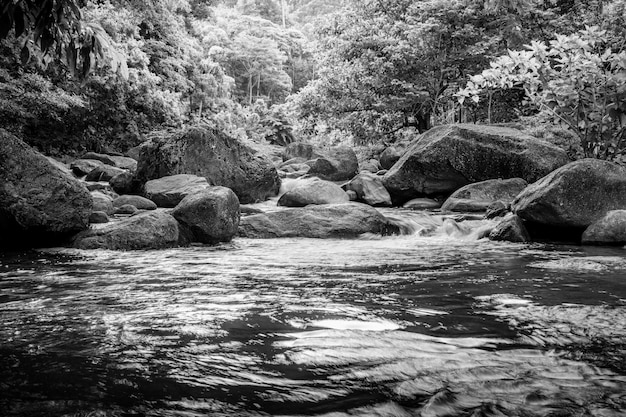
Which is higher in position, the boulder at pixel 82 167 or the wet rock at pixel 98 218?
the boulder at pixel 82 167

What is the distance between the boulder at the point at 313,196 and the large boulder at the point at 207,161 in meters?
1.13

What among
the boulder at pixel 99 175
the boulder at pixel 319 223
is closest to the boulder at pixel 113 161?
the boulder at pixel 99 175

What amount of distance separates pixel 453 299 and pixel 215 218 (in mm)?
3548

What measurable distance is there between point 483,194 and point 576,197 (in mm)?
3097

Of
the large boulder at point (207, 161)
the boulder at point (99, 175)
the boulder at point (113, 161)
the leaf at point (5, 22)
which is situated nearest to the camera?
the leaf at point (5, 22)

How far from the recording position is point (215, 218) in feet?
19.3

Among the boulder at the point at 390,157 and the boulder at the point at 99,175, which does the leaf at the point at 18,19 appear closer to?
the boulder at the point at 99,175

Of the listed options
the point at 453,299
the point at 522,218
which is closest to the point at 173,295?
the point at 453,299

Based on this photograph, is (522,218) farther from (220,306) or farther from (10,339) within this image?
(10,339)

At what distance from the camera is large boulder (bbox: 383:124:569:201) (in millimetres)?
9742

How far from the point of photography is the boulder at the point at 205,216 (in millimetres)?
5855

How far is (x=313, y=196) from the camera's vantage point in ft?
29.5

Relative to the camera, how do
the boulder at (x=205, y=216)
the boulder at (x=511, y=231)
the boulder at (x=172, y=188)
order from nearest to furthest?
the boulder at (x=205, y=216) < the boulder at (x=511, y=231) < the boulder at (x=172, y=188)

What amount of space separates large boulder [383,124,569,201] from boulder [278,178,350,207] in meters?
1.68
